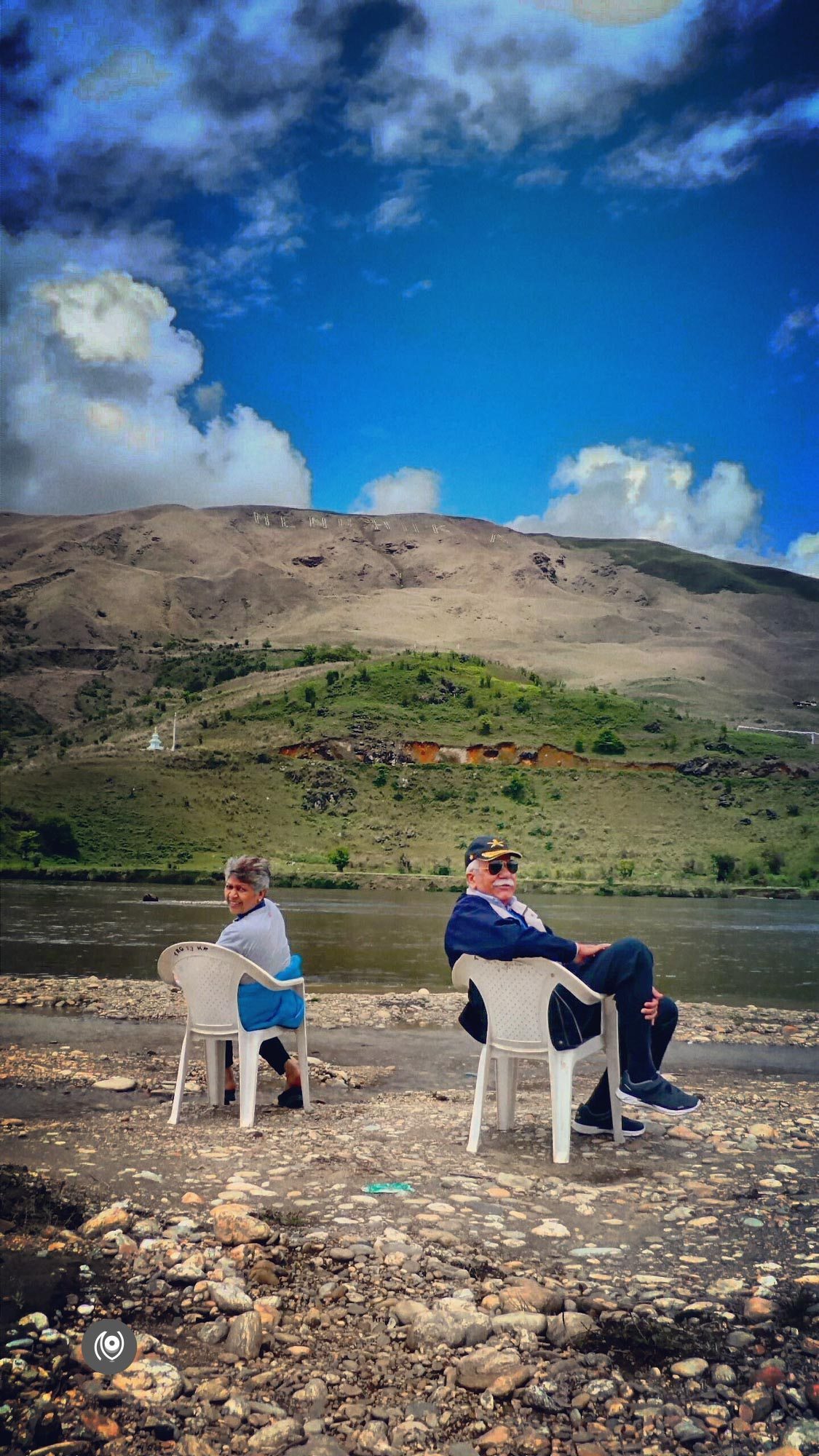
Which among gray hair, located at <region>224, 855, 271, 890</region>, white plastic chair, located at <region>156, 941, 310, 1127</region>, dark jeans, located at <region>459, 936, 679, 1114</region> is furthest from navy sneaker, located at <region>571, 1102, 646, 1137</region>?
gray hair, located at <region>224, 855, 271, 890</region>

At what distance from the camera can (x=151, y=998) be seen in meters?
14.5

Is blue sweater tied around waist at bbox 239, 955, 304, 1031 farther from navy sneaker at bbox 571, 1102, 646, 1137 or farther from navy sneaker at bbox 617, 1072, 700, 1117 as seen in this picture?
navy sneaker at bbox 617, 1072, 700, 1117

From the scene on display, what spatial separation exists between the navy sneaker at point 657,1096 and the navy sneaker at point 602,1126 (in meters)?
0.14

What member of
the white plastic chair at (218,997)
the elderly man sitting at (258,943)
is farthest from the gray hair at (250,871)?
the white plastic chair at (218,997)

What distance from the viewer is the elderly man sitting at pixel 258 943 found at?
685 cm

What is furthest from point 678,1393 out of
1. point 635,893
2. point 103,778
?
point 103,778

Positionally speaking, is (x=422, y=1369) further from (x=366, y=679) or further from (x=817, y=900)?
(x=366, y=679)

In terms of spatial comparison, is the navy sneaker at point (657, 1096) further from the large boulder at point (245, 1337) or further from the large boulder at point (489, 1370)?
the large boulder at point (245, 1337)

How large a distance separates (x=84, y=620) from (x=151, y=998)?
620 feet

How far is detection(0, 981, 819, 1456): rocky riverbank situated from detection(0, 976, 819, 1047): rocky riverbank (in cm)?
568

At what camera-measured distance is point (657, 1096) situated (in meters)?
6.73

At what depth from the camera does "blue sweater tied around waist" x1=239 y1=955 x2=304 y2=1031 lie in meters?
6.80

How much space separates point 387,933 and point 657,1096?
24.1 m

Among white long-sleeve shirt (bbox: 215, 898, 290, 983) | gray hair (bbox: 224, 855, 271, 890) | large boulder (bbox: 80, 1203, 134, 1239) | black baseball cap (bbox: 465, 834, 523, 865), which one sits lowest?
large boulder (bbox: 80, 1203, 134, 1239)
